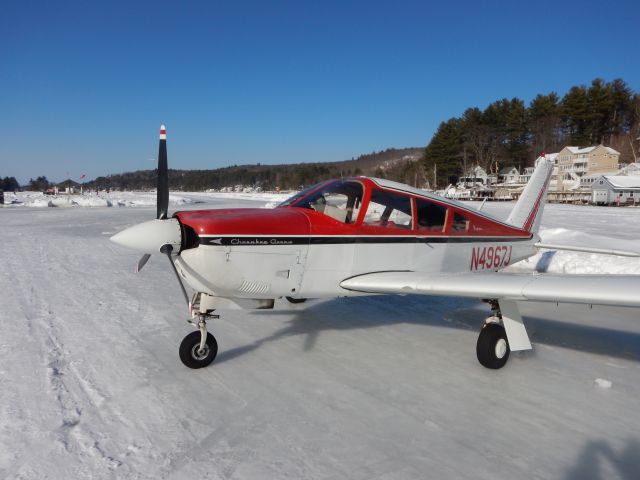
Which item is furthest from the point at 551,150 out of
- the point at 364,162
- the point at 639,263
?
the point at 364,162

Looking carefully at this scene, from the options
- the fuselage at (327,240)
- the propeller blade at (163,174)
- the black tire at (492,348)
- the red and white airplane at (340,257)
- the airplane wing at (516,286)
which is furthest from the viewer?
the black tire at (492,348)

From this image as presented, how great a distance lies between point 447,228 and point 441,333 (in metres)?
1.40

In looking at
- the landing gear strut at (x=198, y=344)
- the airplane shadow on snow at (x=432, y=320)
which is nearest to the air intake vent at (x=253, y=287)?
the landing gear strut at (x=198, y=344)

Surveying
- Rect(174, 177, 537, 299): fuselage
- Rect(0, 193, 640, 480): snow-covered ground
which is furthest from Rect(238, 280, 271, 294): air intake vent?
Rect(0, 193, 640, 480): snow-covered ground

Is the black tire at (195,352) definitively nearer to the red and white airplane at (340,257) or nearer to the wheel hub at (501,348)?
the red and white airplane at (340,257)

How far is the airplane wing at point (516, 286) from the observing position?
3508 mm

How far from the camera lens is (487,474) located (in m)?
2.79

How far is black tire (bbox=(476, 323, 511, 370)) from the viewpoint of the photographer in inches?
175

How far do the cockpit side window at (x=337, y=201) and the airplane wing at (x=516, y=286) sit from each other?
2.31ft

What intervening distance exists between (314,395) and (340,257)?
4.75ft

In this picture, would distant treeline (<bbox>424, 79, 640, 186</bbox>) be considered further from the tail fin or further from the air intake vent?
the air intake vent

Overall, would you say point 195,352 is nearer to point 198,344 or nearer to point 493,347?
point 198,344

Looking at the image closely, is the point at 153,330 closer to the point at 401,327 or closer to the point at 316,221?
the point at 316,221

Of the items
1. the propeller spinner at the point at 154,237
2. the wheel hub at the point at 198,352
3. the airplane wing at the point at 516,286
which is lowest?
the wheel hub at the point at 198,352
